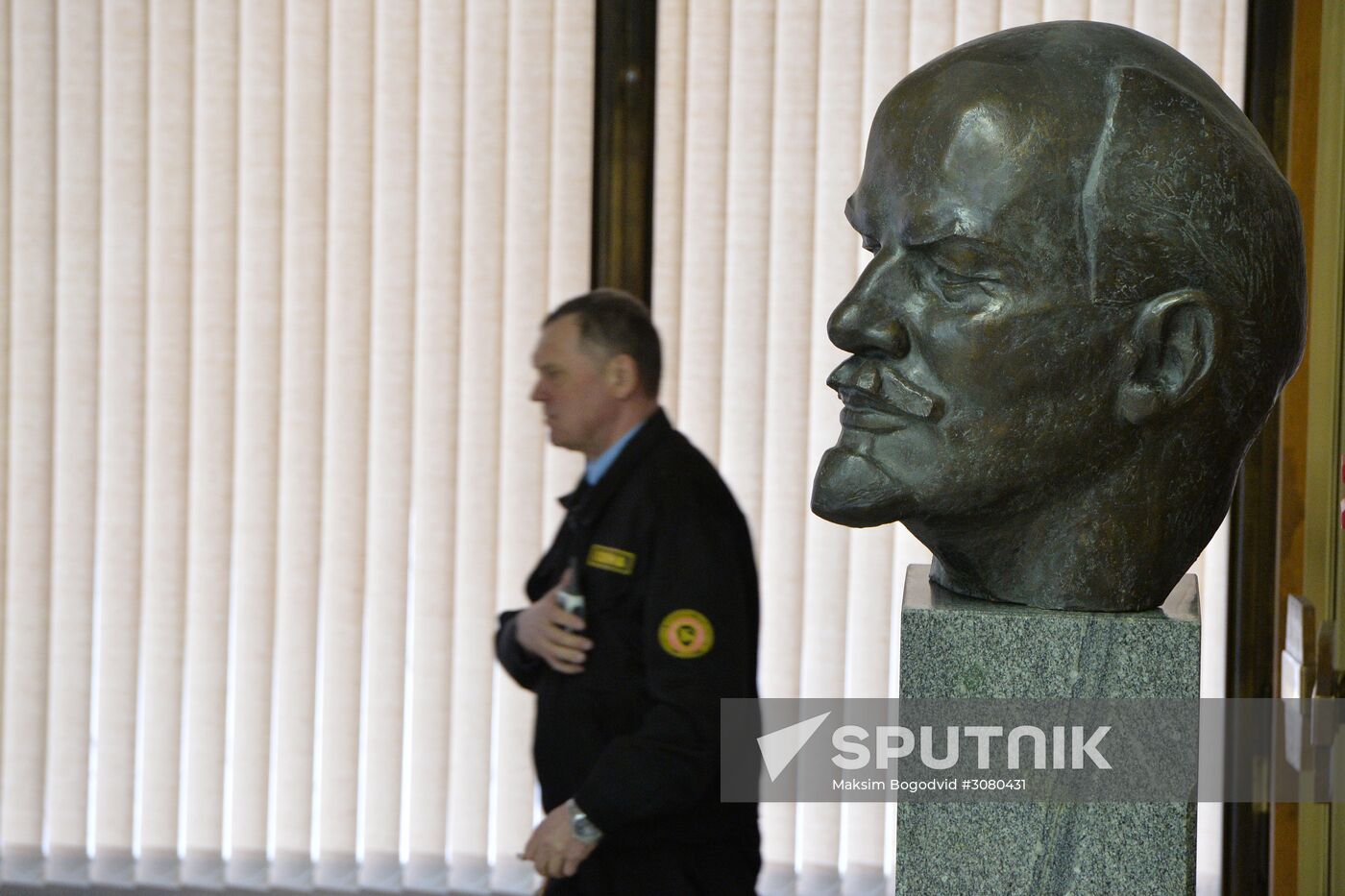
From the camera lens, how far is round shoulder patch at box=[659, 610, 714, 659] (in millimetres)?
2098

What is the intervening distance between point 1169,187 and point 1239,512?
71.4 inches

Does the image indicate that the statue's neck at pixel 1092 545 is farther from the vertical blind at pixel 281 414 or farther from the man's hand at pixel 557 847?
the vertical blind at pixel 281 414

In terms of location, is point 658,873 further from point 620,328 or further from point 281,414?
point 281,414

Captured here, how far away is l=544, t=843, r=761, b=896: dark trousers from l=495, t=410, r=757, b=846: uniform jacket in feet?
0.09

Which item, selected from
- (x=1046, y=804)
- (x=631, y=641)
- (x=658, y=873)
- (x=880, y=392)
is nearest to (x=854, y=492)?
(x=880, y=392)

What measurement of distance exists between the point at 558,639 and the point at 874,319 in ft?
3.23

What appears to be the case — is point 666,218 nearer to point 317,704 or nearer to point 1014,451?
point 317,704

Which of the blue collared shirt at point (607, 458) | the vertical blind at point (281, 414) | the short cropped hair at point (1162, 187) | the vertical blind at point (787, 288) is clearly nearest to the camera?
the short cropped hair at point (1162, 187)

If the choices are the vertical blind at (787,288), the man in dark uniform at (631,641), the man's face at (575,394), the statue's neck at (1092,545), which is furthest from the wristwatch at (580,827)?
the vertical blind at (787,288)

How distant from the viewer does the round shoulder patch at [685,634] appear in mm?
2098

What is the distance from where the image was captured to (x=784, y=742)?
2.16 m

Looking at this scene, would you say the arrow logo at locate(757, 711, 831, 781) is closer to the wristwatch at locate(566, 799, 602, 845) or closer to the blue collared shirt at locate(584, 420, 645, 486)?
the wristwatch at locate(566, 799, 602, 845)

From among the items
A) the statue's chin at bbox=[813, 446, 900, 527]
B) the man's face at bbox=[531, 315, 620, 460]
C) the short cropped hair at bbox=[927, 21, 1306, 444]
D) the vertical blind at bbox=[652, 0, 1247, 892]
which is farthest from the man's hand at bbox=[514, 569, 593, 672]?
the short cropped hair at bbox=[927, 21, 1306, 444]

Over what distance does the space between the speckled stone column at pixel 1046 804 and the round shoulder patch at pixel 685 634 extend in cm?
74
